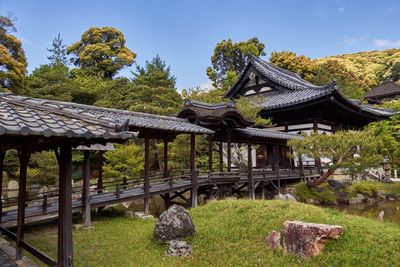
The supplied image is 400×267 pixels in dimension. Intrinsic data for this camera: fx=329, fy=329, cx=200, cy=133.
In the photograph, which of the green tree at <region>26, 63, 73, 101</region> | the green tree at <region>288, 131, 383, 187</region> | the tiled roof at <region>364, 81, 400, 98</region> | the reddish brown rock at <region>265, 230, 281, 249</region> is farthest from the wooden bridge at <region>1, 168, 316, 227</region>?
the tiled roof at <region>364, 81, 400, 98</region>

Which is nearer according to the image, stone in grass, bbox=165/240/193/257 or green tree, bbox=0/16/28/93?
stone in grass, bbox=165/240/193/257

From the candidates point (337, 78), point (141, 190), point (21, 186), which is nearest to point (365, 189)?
point (141, 190)

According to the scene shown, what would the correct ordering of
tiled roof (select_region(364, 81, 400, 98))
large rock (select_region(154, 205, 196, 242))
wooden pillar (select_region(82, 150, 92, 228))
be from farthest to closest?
1. tiled roof (select_region(364, 81, 400, 98))
2. wooden pillar (select_region(82, 150, 92, 228))
3. large rock (select_region(154, 205, 196, 242))

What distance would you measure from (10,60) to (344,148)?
21180 millimetres

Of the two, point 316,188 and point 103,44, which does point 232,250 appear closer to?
point 316,188

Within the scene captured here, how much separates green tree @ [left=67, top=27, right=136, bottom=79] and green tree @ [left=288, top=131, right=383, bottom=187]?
32357mm

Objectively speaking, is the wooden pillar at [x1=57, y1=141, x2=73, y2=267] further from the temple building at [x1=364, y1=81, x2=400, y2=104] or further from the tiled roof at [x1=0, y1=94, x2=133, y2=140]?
the temple building at [x1=364, y1=81, x2=400, y2=104]

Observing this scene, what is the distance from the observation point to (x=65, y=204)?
4.77 meters

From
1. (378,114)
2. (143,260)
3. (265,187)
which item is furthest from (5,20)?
(378,114)

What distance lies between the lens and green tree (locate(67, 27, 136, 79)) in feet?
137

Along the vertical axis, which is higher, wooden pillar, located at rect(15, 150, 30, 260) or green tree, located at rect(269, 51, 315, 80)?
green tree, located at rect(269, 51, 315, 80)

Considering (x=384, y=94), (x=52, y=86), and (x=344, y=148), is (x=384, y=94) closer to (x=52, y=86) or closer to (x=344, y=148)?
(x=344, y=148)

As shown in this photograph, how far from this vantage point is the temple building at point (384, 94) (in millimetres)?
46312

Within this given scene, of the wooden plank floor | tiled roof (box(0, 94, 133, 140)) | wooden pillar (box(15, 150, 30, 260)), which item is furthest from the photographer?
the wooden plank floor
